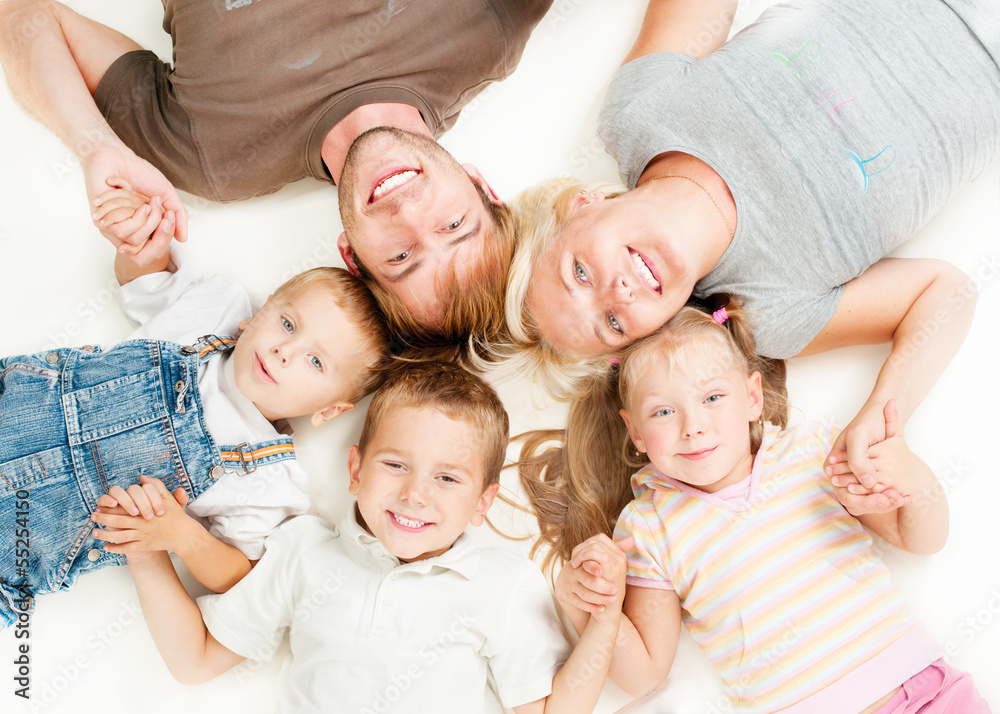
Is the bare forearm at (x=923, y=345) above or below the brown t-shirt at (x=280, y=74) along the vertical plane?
below

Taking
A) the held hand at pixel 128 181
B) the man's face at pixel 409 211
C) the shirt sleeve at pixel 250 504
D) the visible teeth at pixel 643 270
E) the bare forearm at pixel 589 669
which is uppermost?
the held hand at pixel 128 181

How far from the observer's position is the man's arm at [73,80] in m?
1.55

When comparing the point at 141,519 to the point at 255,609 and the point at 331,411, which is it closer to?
the point at 255,609

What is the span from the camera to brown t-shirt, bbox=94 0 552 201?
1564 millimetres

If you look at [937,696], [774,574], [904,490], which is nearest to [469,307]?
[774,574]

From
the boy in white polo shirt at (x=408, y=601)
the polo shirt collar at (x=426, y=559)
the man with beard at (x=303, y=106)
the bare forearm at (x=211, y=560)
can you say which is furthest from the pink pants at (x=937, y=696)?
the bare forearm at (x=211, y=560)

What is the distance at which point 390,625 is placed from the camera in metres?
1.48

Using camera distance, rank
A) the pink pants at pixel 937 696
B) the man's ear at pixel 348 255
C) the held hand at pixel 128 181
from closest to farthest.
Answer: the pink pants at pixel 937 696
the held hand at pixel 128 181
the man's ear at pixel 348 255

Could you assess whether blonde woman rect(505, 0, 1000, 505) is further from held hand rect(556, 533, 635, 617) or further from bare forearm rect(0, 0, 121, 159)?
bare forearm rect(0, 0, 121, 159)

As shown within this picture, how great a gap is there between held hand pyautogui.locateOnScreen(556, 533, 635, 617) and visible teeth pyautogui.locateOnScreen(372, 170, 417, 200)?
0.86m

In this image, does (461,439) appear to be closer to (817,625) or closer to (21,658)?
(817,625)

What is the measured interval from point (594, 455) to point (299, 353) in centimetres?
76

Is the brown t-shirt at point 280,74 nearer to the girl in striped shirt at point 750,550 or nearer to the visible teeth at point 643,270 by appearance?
the visible teeth at point 643,270

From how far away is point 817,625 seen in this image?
145cm
